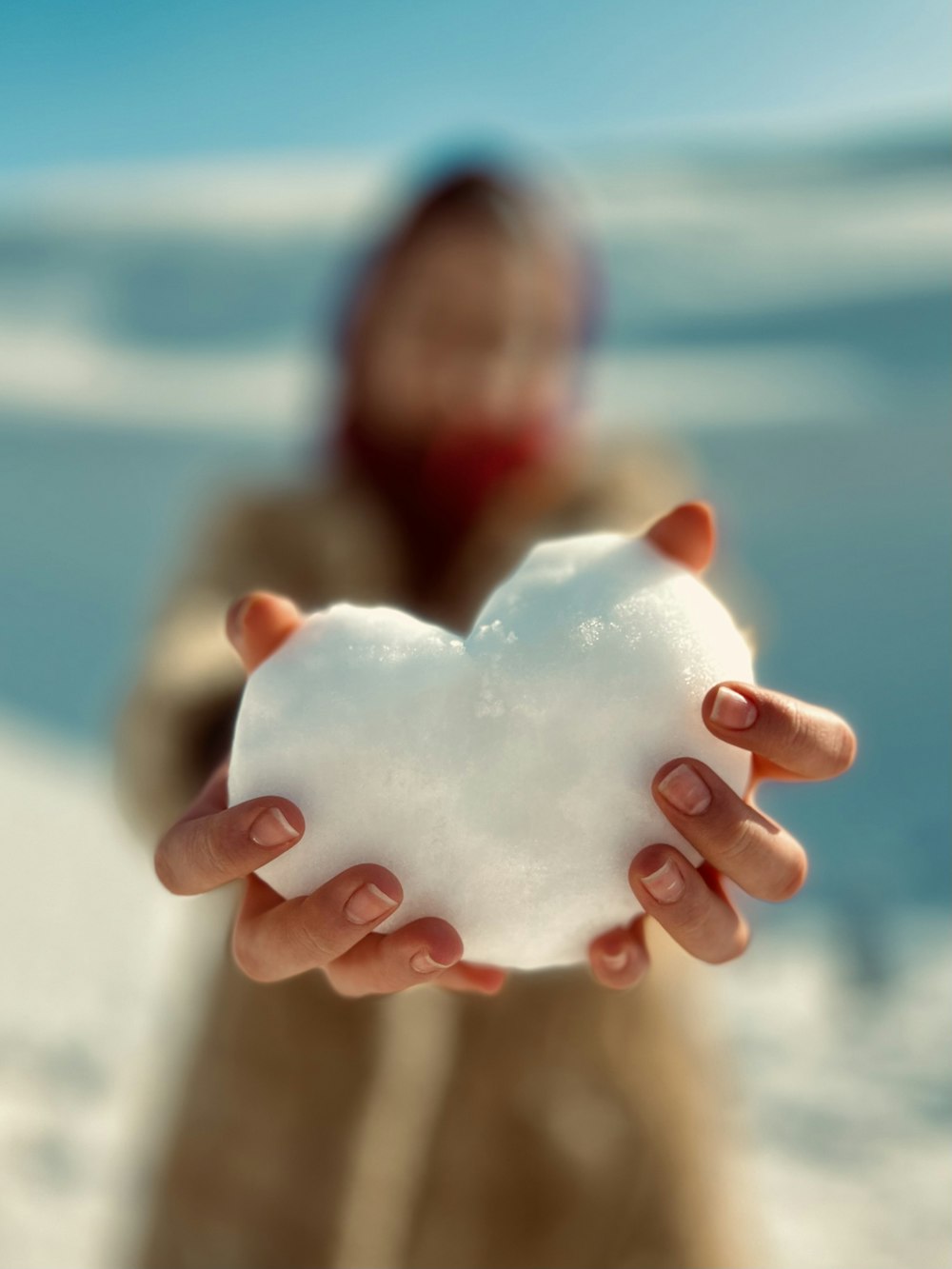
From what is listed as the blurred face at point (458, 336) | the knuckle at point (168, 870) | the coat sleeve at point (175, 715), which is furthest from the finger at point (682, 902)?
the blurred face at point (458, 336)

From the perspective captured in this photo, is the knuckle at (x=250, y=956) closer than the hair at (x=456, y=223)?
Yes

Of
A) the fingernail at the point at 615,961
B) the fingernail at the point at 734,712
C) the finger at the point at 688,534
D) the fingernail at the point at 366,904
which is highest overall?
the finger at the point at 688,534

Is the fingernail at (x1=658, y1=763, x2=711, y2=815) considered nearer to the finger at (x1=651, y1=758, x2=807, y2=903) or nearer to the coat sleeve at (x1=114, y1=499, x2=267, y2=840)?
the finger at (x1=651, y1=758, x2=807, y2=903)

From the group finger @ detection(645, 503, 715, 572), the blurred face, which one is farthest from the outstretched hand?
the blurred face

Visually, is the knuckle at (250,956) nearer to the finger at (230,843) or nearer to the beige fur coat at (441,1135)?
the finger at (230,843)

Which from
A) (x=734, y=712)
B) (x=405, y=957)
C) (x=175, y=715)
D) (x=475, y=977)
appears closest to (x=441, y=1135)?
(x=175, y=715)

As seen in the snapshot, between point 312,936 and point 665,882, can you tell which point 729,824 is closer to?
point 665,882

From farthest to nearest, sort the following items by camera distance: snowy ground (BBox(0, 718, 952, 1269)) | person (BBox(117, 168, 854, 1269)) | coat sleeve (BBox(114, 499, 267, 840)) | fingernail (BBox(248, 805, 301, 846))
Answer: snowy ground (BBox(0, 718, 952, 1269))
person (BBox(117, 168, 854, 1269))
coat sleeve (BBox(114, 499, 267, 840))
fingernail (BBox(248, 805, 301, 846))
